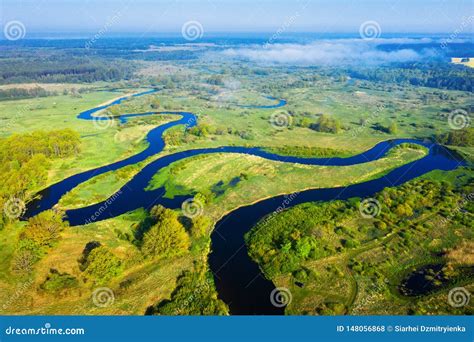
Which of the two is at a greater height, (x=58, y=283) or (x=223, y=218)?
(x=58, y=283)

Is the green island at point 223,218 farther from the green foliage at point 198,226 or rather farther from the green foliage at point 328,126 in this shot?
the green foliage at point 328,126

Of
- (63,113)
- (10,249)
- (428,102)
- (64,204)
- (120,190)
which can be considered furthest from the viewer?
(428,102)

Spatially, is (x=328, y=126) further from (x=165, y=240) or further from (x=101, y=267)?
(x=101, y=267)

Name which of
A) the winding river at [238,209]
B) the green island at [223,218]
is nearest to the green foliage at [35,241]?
the green island at [223,218]

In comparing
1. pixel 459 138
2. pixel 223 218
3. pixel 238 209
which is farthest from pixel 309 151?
pixel 459 138

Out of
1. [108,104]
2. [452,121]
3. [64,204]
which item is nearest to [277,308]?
[64,204]

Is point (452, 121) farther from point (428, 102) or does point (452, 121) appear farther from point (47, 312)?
point (47, 312)

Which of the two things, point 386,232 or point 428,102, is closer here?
point 386,232
